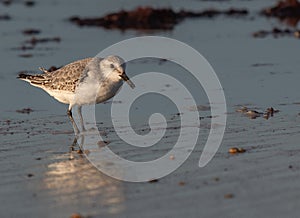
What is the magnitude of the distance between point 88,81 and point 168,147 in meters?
1.48

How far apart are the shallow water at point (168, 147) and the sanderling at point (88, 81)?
363 millimetres

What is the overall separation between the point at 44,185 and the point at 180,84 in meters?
4.80

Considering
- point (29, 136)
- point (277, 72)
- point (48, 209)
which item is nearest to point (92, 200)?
point (48, 209)

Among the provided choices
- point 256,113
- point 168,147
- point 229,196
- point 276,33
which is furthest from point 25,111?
point 276,33

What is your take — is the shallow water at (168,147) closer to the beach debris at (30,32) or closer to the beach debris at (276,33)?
the beach debris at (276,33)

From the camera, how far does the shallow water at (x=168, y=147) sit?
20.0 feet

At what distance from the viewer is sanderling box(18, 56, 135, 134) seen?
8.69 meters

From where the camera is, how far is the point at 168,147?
7977 mm

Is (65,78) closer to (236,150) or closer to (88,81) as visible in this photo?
(88,81)

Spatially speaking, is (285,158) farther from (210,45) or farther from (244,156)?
(210,45)

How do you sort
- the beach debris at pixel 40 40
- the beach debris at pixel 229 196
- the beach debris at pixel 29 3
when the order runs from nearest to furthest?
1. the beach debris at pixel 229 196
2. the beach debris at pixel 40 40
3. the beach debris at pixel 29 3

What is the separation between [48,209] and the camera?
19.7 ft

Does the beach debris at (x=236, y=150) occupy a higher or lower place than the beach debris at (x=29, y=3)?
lower

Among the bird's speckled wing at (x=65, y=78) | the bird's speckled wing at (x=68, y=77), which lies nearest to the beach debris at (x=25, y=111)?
the bird's speckled wing at (x=65, y=78)
